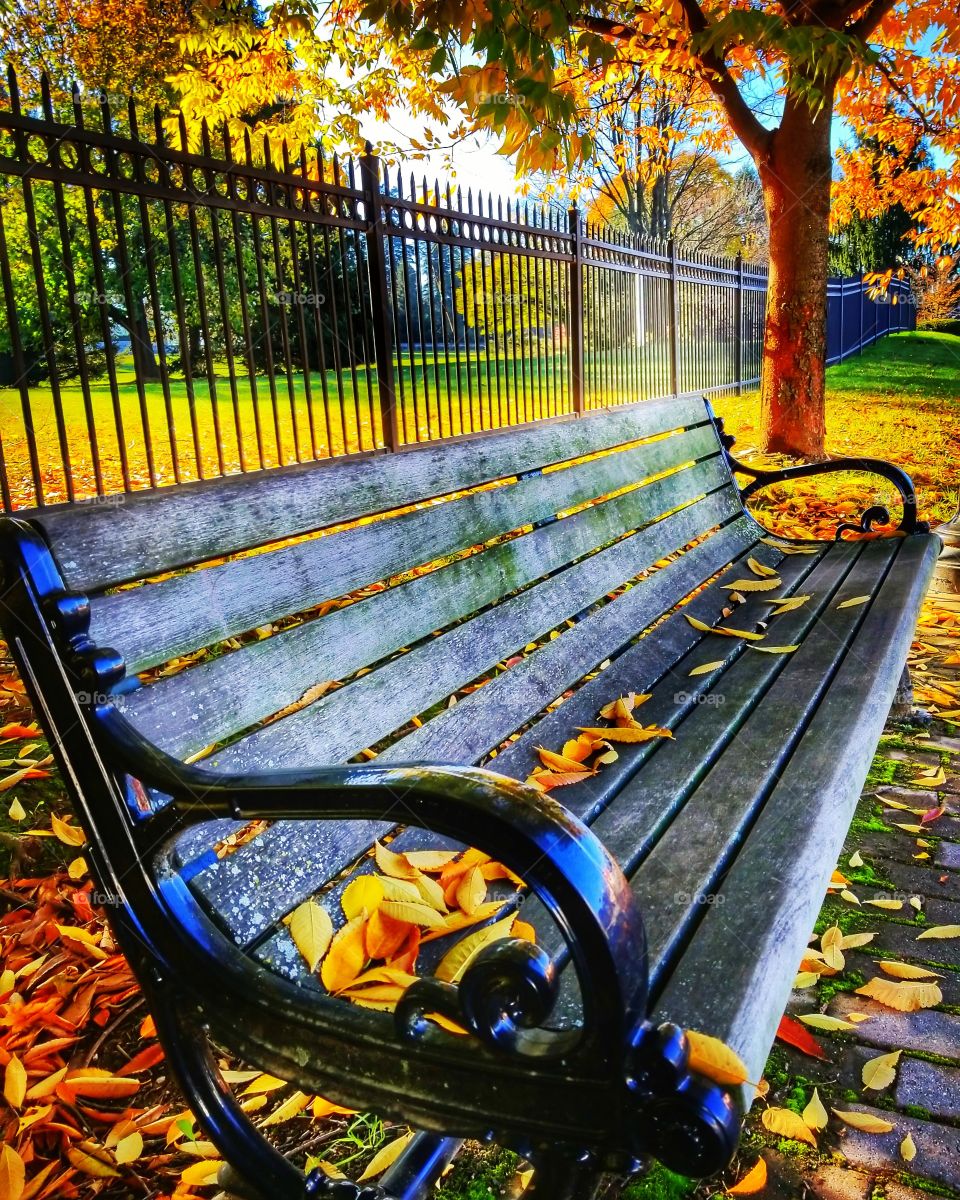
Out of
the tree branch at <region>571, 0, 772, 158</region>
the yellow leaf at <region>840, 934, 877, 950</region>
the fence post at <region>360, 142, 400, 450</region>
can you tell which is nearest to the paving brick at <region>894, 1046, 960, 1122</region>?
the yellow leaf at <region>840, 934, 877, 950</region>

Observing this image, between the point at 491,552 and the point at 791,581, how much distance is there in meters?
1.66

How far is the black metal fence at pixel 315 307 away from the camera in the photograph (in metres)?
4.12

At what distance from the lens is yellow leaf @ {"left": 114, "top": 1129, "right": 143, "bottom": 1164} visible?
1534 mm

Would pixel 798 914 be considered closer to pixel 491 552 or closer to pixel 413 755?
pixel 413 755

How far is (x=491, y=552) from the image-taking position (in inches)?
81.9

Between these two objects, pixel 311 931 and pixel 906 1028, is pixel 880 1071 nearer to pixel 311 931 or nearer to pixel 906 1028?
pixel 906 1028

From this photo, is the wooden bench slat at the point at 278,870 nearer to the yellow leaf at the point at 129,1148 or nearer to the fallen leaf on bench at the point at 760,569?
the yellow leaf at the point at 129,1148

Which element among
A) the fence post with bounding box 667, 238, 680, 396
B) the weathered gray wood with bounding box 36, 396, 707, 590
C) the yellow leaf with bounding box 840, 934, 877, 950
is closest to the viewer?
the weathered gray wood with bounding box 36, 396, 707, 590

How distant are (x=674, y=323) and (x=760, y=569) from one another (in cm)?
908

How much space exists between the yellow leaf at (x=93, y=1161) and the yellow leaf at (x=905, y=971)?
162 centimetres

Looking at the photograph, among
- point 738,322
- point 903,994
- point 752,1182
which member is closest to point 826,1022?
point 903,994

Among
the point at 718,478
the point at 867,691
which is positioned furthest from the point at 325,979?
the point at 718,478

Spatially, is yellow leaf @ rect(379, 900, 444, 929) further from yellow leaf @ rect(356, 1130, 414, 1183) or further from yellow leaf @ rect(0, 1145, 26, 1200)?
yellow leaf @ rect(0, 1145, 26, 1200)

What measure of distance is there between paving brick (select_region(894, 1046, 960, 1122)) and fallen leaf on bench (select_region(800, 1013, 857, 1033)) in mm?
127
